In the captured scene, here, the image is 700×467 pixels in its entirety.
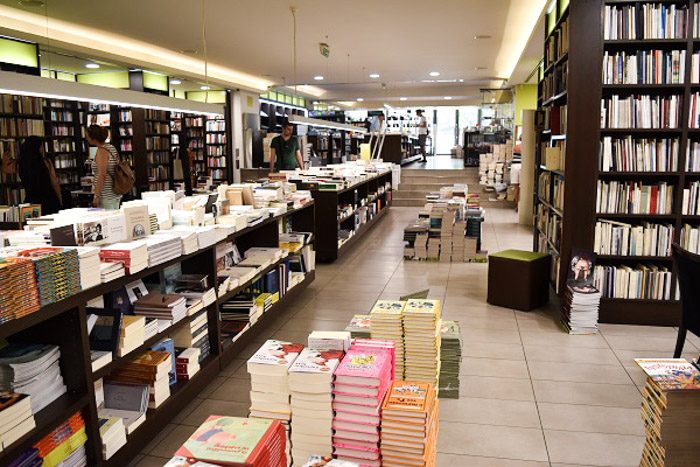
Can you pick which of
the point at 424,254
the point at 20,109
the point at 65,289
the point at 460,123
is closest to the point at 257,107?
the point at 20,109

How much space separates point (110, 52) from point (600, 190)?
8.68m

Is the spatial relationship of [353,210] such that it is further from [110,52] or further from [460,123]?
[460,123]

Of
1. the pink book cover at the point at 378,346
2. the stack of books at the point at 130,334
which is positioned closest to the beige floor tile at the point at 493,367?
the pink book cover at the point at 378,346

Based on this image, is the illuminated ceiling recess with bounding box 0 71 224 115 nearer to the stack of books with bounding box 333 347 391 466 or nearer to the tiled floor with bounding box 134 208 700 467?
the tiled floor with bounding box 134 208 700 467

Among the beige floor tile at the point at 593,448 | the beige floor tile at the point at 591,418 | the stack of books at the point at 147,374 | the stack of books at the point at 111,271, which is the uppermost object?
the stack of books at the point at 111,271

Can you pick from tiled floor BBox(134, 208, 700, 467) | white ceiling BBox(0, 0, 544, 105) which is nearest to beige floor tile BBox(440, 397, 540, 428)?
tiled floor BBox(134, 208, 700, 467)

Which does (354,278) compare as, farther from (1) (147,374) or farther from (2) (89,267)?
(2) (89,267)

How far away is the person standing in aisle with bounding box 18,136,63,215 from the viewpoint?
694 centimetres

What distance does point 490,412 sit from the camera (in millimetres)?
3348

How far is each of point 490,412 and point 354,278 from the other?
3513 mm

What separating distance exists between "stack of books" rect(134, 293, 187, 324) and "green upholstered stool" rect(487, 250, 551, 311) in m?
3.29

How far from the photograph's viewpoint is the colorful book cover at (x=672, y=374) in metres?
2.38

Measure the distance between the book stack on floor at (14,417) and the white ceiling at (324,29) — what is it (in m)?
5.93

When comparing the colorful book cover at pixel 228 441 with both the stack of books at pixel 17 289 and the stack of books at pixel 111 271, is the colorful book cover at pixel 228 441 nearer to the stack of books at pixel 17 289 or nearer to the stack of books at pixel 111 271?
the stack of books at pixel 17 289
